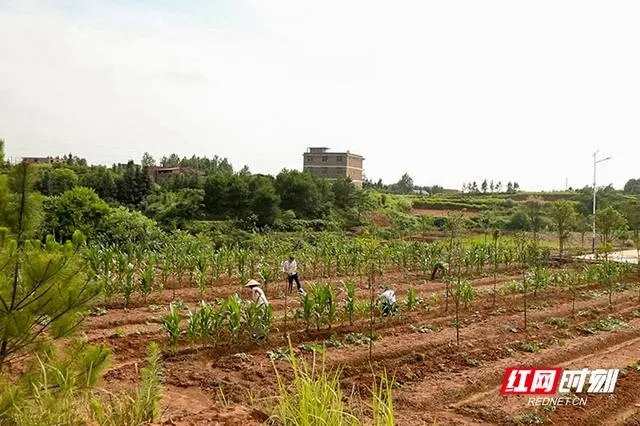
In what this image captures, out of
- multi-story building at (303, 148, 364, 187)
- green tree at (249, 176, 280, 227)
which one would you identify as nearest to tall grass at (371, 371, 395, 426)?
green tree at (249, 176, 280, 227)

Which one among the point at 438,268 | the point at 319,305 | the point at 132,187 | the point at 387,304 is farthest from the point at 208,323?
the point at 132,187

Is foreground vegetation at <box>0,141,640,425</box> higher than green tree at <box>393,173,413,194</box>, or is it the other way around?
green tree at <box>393,173,413,194</box>

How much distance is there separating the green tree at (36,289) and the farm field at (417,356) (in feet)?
4.21

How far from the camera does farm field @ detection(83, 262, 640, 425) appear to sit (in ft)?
23.6

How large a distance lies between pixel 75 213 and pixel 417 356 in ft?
62.2

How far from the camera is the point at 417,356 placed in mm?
9586

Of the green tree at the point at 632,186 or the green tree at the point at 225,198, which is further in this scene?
the green tree at the point at 632,186

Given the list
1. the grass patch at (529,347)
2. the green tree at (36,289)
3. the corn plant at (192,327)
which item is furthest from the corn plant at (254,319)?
the green tree at (36,289)

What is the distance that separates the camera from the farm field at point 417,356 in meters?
7.20

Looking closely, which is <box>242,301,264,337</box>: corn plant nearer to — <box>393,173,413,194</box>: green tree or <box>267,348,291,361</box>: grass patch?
<box>267,348,291,361</box>: grass patch

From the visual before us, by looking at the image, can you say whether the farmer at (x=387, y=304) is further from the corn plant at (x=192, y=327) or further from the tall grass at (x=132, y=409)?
the tall grass at (x=132, y=409)

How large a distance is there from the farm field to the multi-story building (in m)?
70.1

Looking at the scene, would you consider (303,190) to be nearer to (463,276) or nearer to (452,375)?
(463,276)

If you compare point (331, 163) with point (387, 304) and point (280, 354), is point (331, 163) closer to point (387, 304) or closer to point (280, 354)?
point (387, 304)
